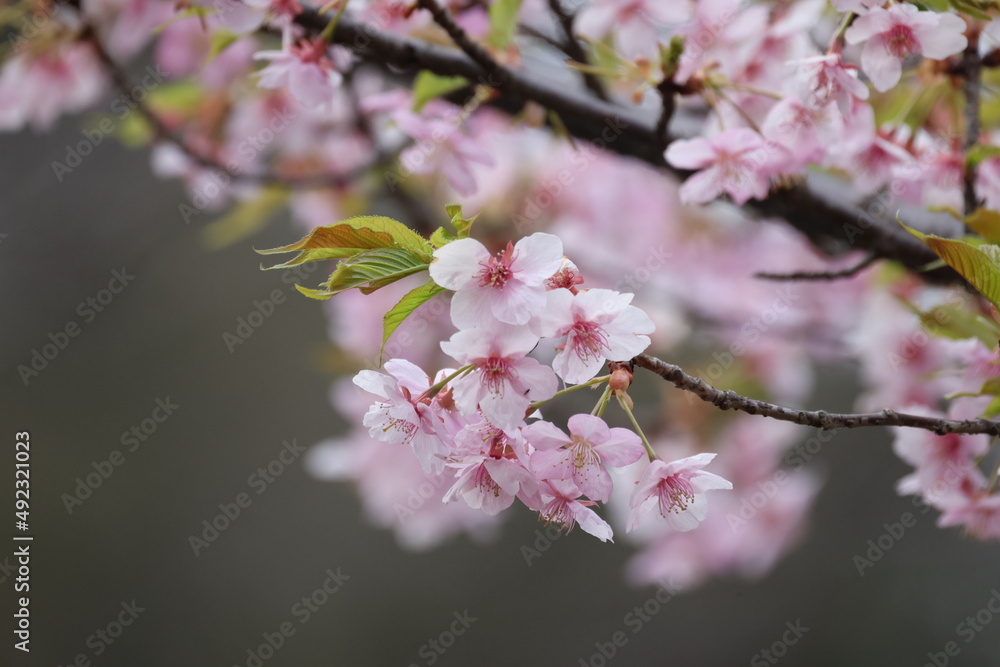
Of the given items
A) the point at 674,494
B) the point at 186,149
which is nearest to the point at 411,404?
the point at 674,494

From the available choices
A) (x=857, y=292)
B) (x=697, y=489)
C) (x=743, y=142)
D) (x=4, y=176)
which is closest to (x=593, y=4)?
(x=743, y=142)

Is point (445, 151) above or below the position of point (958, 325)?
above

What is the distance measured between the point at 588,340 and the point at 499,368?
0.06 m

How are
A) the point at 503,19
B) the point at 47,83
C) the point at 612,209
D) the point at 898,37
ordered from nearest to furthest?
the point at 898,37, the point at 503,19, the point at 47,83, the point at 612,209

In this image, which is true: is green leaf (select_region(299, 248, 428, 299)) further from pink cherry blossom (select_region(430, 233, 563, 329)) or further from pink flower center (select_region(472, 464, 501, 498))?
pink flower center (select_region(472, 464, 501, 498))

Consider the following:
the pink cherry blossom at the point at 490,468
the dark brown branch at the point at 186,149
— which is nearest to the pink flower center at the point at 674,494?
the pink cherry blossom at the point at 490,468

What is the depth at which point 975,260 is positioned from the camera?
560 millimetres

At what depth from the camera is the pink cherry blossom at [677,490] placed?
1.83 ft

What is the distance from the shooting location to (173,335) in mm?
3223

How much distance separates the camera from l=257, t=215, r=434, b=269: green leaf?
1.71 feet

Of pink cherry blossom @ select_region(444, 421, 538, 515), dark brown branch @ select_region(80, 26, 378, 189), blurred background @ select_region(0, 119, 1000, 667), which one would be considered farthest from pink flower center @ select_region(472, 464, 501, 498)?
blurred background @ select_region(0, 119, 1000, 667)

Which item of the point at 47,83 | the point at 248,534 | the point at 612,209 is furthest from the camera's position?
the point at 248,534

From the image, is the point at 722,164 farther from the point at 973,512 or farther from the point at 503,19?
the point at 973,512

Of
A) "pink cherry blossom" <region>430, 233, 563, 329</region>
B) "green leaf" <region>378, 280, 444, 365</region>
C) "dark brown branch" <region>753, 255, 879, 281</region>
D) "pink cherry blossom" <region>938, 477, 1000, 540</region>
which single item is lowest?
"pink cherry blossom" <region>938, 477, 1000, 540</region>
